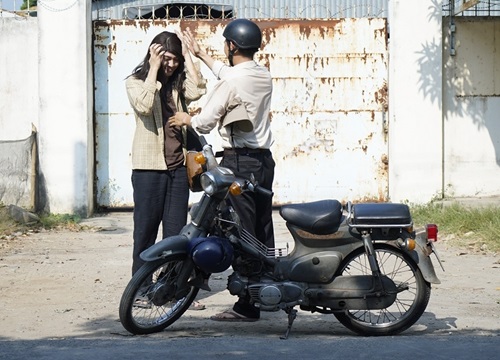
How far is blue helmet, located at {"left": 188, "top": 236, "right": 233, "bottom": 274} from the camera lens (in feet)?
19.9

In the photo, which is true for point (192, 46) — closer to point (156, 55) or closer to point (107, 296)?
point (156, 55)

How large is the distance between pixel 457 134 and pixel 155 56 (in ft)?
20.9

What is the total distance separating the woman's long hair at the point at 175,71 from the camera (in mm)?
7070

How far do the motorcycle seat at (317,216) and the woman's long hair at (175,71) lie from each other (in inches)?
62.7

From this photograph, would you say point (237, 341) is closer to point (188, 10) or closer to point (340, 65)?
point (340, 65)

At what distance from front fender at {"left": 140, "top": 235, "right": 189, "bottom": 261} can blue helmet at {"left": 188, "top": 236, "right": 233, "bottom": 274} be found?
49 mm

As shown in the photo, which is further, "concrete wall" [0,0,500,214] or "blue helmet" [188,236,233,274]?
"concrete wall" [0,0,500,214]

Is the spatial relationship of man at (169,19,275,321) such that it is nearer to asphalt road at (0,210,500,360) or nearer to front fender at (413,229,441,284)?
asphalt road at (0,210,500,360)

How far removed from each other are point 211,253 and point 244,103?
114 cm

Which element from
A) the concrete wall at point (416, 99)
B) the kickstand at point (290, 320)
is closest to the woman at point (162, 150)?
the kickstand at point (290, 320)

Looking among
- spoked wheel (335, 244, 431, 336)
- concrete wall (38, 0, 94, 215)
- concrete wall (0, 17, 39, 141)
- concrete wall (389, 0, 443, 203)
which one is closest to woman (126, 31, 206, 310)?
spoked wheel (335, 244, 431, 336)

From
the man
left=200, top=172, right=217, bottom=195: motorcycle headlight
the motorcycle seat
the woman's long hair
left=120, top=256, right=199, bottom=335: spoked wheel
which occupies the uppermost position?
the woman's long hair

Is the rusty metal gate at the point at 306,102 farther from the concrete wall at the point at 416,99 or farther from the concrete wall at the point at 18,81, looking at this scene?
the concrete wall at the point at 18,81

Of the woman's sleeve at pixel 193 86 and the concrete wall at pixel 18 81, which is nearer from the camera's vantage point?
the woman's sleeve at pixel 193 86
